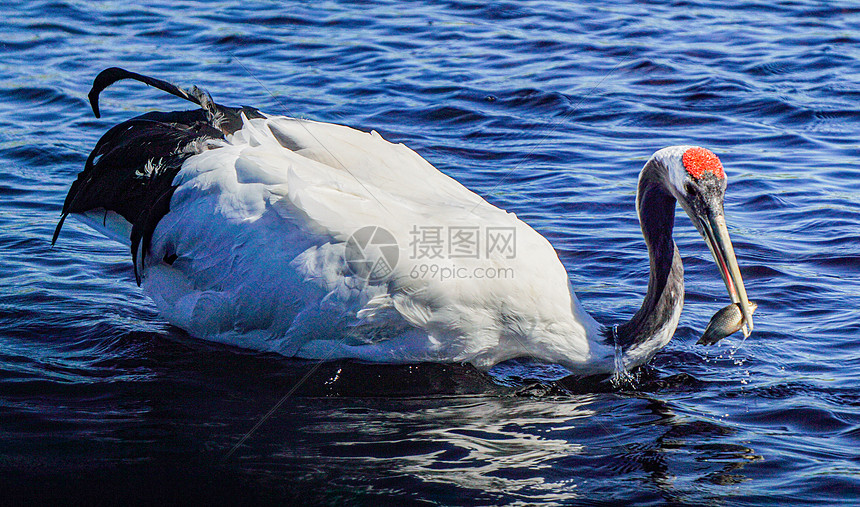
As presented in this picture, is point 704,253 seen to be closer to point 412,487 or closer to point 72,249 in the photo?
point 412,487

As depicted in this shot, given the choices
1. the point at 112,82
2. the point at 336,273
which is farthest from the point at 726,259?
the point at 112,82

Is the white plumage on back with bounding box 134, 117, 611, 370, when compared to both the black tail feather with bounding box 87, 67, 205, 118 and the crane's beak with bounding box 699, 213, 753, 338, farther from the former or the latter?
the crane's beak with bounding box 699, 213, 753, 338

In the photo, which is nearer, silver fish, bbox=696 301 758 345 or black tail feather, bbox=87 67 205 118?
silver fish, bbox=696 301 758 345

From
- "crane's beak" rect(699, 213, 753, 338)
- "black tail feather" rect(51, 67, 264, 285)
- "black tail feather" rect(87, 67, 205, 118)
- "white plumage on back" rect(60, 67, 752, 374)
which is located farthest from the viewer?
"black tail feather" rect(87, 67, 205, 118)

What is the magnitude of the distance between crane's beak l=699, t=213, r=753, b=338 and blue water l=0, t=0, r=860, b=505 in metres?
0.66

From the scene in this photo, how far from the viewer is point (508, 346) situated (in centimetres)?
542

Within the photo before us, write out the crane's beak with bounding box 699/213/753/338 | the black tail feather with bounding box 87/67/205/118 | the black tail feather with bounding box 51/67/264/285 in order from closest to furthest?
the crane's beak with bounding box 699/213/753/338, the black tail feather with bounding box 51/67/264/285, the black tail feather with bounding box 87/67/205/118

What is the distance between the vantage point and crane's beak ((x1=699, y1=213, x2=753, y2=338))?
4797mm

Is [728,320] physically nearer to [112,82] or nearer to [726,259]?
[726,259]

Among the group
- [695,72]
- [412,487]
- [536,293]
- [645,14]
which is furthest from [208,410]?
[645,14]

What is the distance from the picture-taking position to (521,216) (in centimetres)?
783

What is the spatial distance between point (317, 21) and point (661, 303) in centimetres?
876

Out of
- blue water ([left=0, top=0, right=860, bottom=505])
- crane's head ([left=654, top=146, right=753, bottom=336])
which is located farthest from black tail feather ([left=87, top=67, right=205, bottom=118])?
crane's head ([left=654, top=146, right=753, bottom=336])

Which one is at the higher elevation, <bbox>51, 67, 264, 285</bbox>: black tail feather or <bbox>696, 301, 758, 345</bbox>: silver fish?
<bbox>51, 67, 264, 285</bbox>: black tail feather
